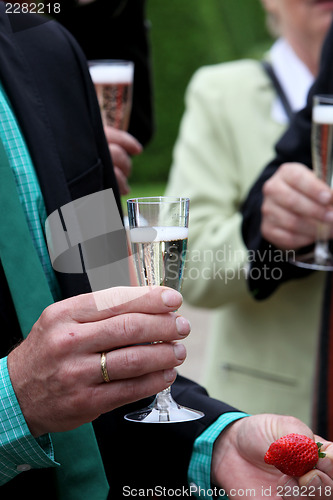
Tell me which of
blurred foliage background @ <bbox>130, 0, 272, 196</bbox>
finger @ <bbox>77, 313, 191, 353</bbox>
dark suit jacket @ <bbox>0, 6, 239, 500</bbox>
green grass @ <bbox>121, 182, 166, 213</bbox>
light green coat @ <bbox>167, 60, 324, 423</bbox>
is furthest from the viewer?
blurred foliage background @ <bbox>130, 0, 272, 196</bbox>

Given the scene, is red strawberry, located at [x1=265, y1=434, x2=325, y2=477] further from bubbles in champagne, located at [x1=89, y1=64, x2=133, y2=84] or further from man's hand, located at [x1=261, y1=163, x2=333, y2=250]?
bubbles in champagne, located at [x1=89, y1=64, x2=133, y2=84]

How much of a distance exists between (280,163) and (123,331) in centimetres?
155

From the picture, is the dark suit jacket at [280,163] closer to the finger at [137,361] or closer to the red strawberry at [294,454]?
the red strawberry at [294,454]

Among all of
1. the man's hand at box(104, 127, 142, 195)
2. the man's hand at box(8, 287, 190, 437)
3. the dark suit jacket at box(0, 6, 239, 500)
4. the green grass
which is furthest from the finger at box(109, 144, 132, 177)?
the green grass

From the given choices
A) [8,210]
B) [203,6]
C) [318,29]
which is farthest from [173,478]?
[203,6]

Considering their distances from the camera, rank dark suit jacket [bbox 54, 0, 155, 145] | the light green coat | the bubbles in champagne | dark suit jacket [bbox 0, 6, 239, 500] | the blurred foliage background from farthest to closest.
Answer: the blurred foliage background
dark suit jacket [bbox 54, 0, 155, 145]
the light green coat
the bubbles in champagne
dark suit jacket [bbox 0, 6, 239, 500]

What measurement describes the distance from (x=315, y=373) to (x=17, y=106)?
5.06ft

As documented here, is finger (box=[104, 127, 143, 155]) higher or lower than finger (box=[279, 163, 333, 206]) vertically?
higher

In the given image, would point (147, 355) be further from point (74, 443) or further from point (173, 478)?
point (173, 478)

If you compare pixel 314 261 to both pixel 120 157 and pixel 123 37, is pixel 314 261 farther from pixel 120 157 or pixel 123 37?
pixel 123 37

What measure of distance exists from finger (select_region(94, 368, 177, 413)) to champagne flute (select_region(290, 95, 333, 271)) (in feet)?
3.92

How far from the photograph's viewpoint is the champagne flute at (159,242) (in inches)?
44.8

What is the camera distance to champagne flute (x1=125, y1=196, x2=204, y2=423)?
1.14 m

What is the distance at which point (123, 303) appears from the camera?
3.43ft
